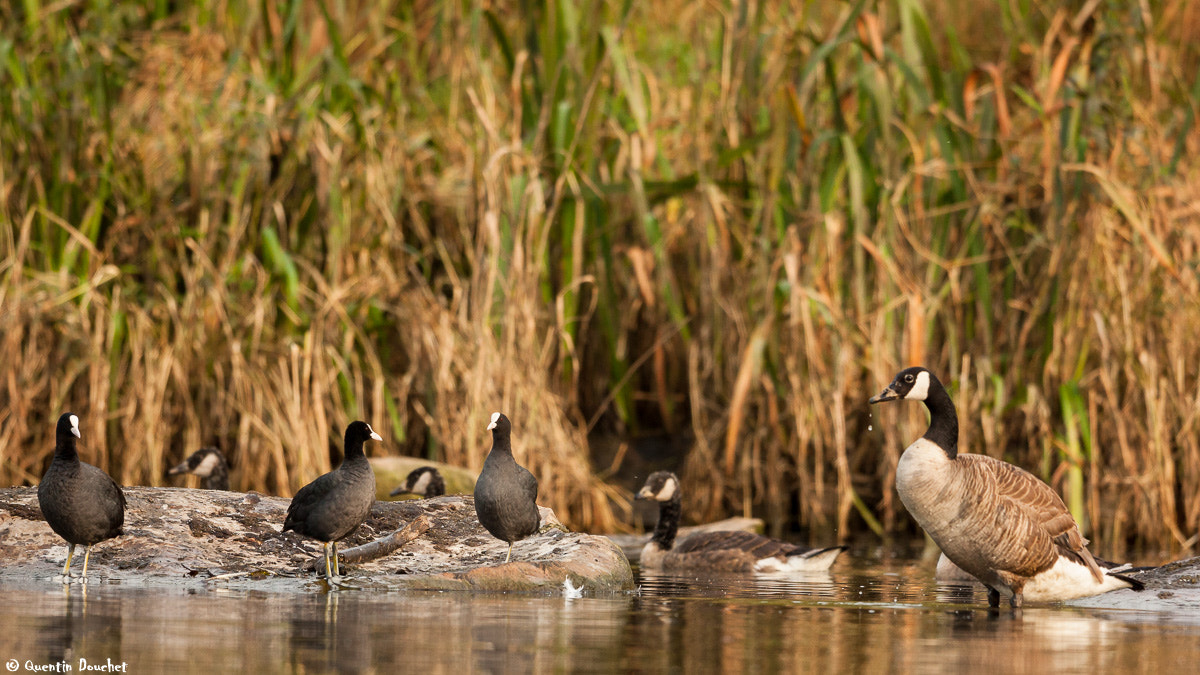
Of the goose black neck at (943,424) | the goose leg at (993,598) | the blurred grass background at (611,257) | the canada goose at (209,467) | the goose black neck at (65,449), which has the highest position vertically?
the blurred grass background at (611,257)

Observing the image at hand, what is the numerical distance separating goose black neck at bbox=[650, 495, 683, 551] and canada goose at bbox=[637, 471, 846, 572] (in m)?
0.05

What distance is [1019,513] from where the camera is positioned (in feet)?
24.7

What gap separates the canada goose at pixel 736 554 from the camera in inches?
379

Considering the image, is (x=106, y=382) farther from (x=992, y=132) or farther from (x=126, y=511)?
(x=992, y=132)

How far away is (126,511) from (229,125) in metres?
5.45

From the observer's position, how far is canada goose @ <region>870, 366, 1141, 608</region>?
7.45m

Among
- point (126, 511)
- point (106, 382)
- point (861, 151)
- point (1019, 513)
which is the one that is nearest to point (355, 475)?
point (126, 511)

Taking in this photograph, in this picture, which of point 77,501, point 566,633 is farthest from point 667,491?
point 566,633

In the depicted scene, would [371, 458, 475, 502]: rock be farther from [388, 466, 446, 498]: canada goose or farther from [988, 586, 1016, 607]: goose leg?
[988, 586, 1016, 607]: goose leg

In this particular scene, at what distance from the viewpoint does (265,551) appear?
Answer: 791 centimetres

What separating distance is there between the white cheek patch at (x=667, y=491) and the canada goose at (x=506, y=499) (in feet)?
10.6

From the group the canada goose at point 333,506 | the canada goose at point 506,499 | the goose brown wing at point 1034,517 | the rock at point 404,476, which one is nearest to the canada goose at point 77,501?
the canada goose at point 333,506

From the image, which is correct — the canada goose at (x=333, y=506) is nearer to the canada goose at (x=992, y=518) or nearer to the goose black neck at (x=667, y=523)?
the canada goose at (x=992, y=518)

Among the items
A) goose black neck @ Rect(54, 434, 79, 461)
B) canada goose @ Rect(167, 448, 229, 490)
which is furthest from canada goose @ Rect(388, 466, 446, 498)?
goose black neck @ Rect(54, 434, 79, 461)
